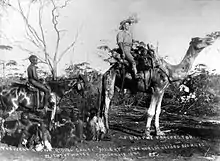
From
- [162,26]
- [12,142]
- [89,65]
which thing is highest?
[162,26]

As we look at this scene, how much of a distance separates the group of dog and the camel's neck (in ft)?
2.14

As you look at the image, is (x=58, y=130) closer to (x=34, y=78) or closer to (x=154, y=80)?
(x=34, y=78)

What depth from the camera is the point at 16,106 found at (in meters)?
3.88

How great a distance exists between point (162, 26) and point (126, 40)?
0.29 metres

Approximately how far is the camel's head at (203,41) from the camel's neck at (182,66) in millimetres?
36

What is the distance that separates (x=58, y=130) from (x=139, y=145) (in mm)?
621

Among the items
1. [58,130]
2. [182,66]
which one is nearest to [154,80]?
[182,66]

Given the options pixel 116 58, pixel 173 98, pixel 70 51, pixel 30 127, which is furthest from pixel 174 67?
pixel 30 127

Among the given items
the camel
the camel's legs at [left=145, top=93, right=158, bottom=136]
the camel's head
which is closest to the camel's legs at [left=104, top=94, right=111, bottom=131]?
the camel

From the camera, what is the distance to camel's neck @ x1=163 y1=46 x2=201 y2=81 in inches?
150

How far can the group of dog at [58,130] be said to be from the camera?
12.1ft

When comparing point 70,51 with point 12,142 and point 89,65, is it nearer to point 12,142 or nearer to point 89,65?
point 89,65

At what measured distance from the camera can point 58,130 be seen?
3740 millimetres

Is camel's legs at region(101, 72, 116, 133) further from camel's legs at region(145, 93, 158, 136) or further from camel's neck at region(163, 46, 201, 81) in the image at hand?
camel's neck at region(163, 46, 201, 81)
